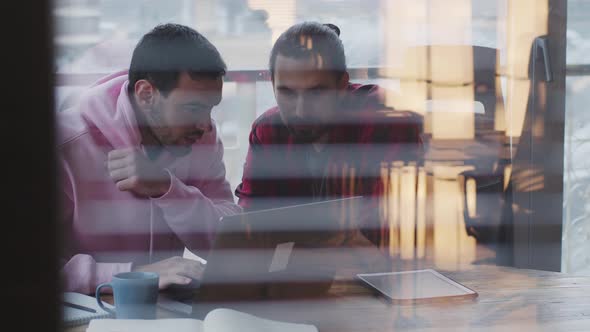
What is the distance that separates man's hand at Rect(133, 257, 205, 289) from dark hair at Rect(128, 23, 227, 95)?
0.59m

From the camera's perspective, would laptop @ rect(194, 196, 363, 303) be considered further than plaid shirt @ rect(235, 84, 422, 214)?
No

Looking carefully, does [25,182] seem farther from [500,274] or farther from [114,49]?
[114,49]

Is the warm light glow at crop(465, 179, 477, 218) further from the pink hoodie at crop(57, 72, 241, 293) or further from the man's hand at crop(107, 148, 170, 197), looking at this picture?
the man's hand at crop(107, 148, 170, 197)

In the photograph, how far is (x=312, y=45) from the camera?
1782 millimetres

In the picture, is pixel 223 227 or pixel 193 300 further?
pixel 193 300

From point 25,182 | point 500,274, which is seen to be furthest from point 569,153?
point 25,182

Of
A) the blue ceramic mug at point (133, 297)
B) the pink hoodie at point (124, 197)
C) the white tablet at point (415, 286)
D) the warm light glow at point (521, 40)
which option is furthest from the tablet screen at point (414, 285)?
the warm light glow at point (521, 40)

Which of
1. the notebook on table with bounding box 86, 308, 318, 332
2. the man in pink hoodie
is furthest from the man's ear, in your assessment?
the notebook on table with bounding box 86, 308, 318, 332

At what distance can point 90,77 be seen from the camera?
1.62m

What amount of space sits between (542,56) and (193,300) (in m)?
1.51

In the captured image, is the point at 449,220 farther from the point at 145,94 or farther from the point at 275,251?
the point at 275,251

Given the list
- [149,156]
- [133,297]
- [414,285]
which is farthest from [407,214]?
[133,297]

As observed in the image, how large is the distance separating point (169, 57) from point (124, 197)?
1.16 feet

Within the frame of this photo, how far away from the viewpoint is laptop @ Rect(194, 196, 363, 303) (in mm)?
958
